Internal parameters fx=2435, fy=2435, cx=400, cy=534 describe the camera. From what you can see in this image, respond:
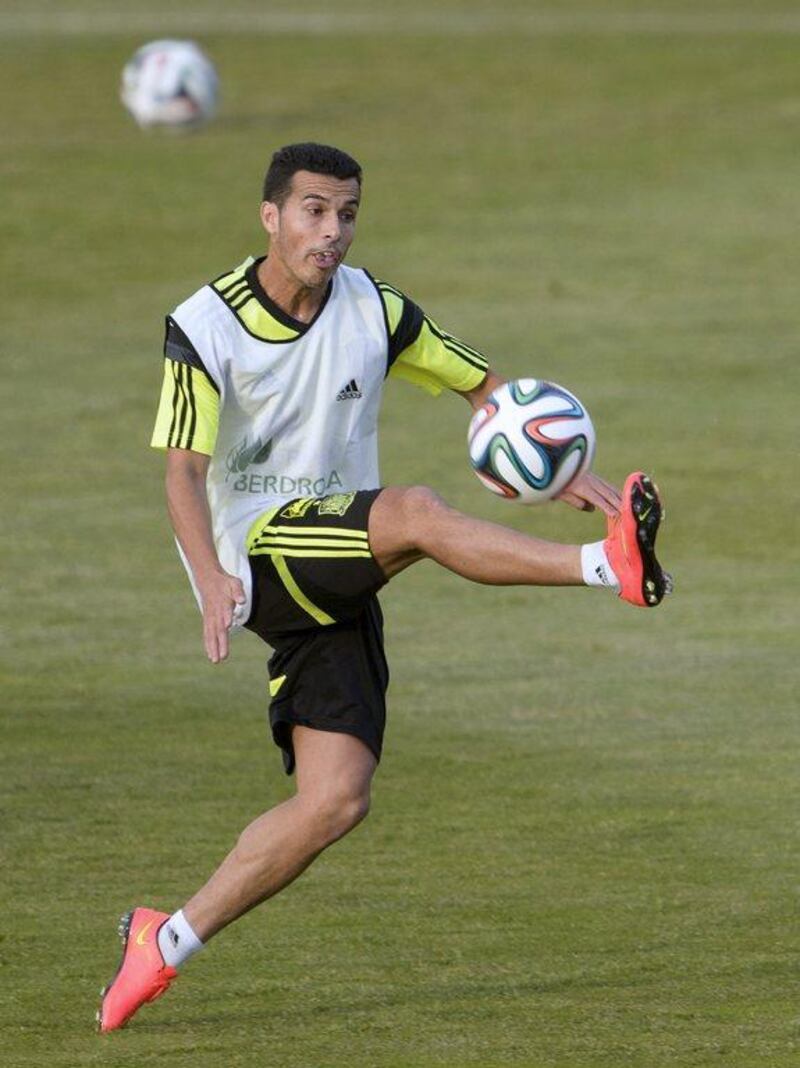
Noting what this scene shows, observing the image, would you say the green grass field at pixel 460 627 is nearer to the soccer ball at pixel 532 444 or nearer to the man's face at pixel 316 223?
the soccer ball at pixel 532 444

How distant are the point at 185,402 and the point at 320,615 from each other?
2.67 feet

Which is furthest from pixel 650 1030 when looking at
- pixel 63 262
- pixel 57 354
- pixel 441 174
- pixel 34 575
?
pixel 441 174

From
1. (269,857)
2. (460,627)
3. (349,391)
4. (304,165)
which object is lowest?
(460,627)

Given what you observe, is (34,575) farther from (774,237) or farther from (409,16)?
(409,16)

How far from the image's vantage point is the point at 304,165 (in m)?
8.05

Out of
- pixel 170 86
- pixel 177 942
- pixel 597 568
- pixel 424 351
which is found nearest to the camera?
pixel 597 568

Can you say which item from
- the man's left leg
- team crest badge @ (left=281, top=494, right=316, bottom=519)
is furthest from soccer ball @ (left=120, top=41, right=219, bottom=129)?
the man's left leg

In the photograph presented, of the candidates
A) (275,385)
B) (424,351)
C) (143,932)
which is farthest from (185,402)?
(143,932)

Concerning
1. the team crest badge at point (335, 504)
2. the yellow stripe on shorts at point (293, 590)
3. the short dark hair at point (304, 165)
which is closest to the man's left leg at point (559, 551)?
the team crest badge at point (335, 504)

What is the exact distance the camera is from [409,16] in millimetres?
40156

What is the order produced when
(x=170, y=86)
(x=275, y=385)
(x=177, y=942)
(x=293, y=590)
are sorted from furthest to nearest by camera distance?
1. (x=170, y=86)
2. (x=275, y=385)
3. (x=293, y=590)
4. (x=177, y=942)

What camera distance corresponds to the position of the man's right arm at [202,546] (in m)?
7.30

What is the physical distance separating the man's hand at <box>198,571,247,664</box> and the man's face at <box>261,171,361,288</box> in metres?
1.17

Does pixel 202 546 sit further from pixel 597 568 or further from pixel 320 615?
pixel 597 568
